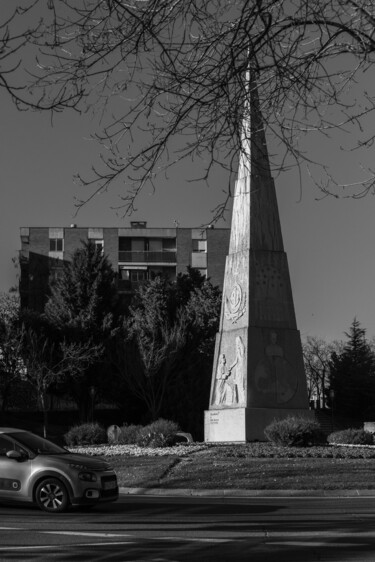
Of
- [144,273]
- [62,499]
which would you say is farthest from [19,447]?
[144,273]

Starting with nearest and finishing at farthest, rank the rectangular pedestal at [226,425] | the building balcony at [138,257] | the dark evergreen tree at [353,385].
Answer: the rectangular pedestal at [226,425], the dark evergreen tree at [353,385], the building balcony at [138,257]

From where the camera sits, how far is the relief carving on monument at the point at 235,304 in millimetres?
35984

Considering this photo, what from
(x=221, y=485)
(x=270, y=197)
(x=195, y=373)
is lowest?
(x=221, y=485)

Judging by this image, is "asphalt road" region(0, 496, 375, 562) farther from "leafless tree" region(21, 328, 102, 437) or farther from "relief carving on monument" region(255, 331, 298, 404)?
"leafless tree" region(21, 328, 102, 437)

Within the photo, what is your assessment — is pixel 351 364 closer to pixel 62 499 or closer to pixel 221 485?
pixel 221 485

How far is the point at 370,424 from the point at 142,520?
44623mm

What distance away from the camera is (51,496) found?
1634 cm

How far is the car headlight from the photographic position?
16.5 metres

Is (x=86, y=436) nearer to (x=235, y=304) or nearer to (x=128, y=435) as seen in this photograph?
(x=128, y=435)

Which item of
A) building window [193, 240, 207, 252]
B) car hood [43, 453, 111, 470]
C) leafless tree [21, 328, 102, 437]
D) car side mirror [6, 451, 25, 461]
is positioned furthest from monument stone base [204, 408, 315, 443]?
building window [193, 240, 207, 252]

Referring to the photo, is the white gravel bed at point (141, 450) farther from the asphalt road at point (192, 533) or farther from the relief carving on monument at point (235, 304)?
the asphalt road at point (192, 533)

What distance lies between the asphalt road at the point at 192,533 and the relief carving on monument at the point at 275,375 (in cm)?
1664

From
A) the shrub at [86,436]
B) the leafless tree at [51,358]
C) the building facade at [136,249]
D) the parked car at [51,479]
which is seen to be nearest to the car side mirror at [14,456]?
the parked car at [51,479]

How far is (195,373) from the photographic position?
61500 millimetres
